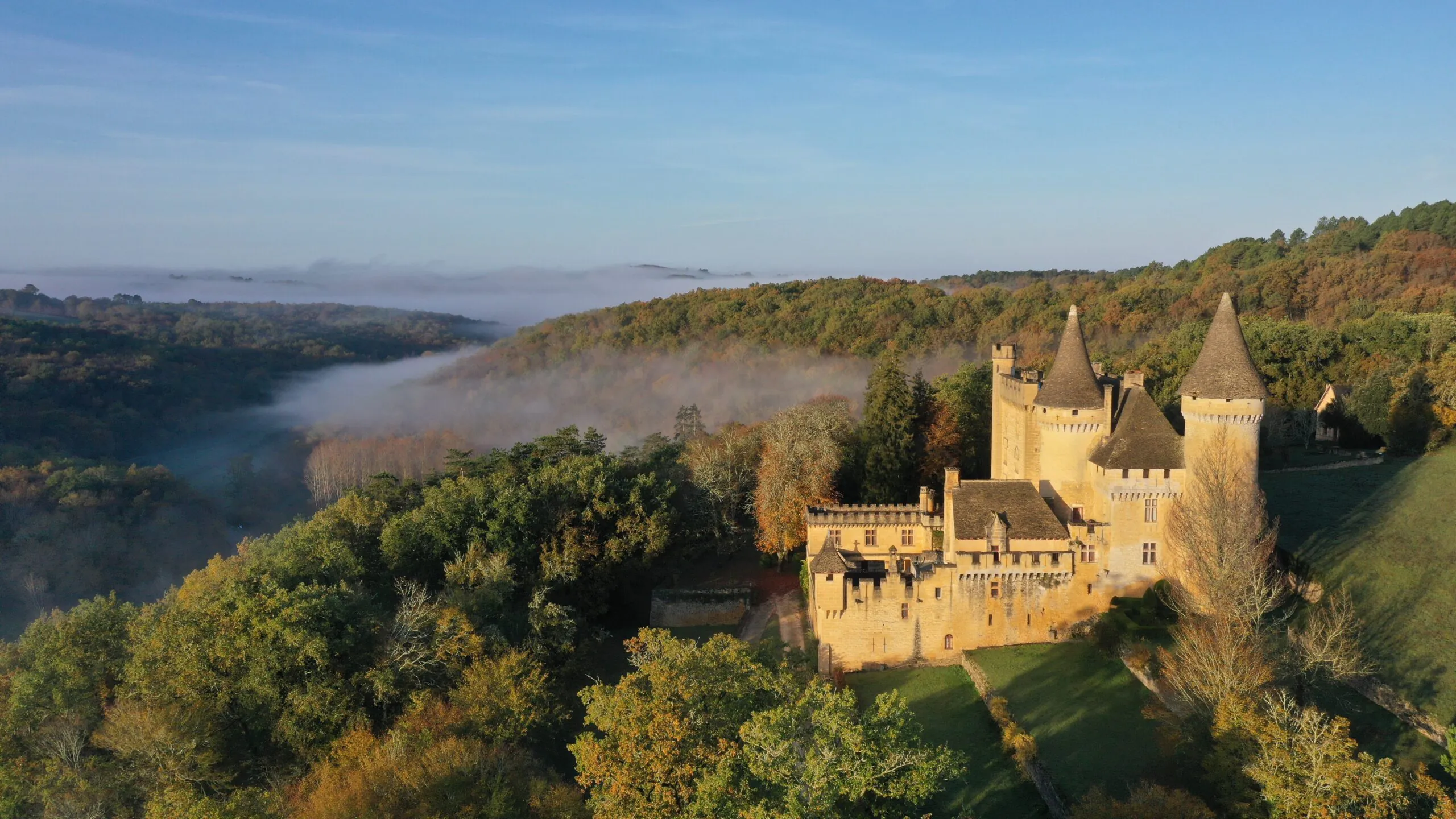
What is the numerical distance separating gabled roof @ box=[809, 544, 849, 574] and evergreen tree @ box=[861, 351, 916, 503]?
10809 mm

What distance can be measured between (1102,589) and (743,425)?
24.9 m

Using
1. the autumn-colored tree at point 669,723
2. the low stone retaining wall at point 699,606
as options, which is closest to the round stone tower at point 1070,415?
the low stone retaining wall at point 699,606

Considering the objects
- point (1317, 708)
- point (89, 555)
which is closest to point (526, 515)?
point (1317, 708)

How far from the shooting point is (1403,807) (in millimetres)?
14602

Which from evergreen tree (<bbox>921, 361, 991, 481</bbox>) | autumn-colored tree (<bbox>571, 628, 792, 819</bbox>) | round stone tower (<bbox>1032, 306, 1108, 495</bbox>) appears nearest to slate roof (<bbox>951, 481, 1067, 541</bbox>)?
round stone tower (<bbox>1032, 306, 1108, 495</bbox>)

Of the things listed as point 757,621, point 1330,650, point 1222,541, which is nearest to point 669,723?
point 1330,650

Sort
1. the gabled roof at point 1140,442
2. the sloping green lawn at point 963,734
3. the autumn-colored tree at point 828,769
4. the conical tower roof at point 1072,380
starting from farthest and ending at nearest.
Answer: the conical tower roof at point 1072,380
the gabled roof at point 1140,442
the sloping green lawn at point 963,734
the autumn-colored tree at point 828,769

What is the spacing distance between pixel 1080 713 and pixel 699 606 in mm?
16228

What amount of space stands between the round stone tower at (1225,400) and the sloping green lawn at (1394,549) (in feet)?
16.0

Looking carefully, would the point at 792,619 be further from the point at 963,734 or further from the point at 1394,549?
the point at 1394,549

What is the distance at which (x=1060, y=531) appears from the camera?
27234 millimetres

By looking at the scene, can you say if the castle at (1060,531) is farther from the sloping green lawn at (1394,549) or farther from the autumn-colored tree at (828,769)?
the autumn-colored tree at (828,769)

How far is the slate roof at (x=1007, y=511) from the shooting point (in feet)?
→ 89.8

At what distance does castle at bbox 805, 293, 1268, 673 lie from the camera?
85.1ft
